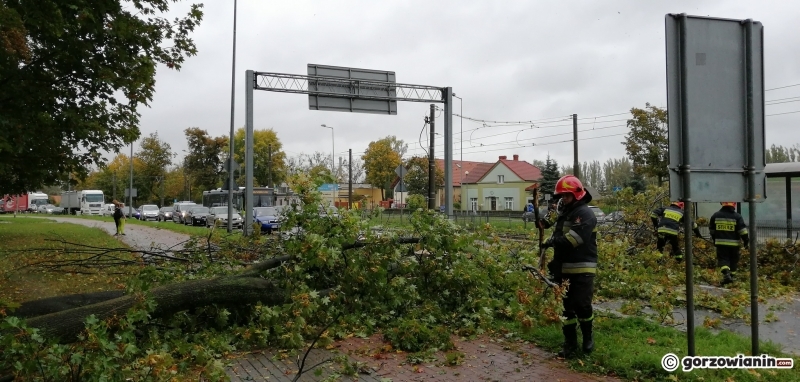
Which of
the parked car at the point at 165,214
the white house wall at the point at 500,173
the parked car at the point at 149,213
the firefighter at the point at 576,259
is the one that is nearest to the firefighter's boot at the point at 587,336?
the firefighter at the point at 576,259

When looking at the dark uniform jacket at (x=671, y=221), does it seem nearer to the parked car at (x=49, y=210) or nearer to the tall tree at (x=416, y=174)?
the tall tree at (x=416, y=174)

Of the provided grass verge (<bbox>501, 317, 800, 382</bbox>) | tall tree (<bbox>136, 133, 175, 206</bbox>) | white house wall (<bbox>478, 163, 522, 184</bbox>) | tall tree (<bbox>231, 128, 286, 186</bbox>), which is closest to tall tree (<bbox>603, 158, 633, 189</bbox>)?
white house wall (<bbox>478, 163, 522, 184</bbox>)

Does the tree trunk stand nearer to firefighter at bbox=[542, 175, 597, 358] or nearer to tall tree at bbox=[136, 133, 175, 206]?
firefighter at bbox=[542, 175, 597, 358]

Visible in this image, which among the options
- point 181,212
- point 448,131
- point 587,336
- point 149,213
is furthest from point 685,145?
point 149,213

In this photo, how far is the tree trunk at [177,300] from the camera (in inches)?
195

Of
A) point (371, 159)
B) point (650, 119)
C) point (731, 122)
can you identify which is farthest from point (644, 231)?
point (371, 159)

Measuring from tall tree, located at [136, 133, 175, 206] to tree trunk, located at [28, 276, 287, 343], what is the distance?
237ft

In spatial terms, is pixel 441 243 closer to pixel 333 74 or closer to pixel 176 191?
pixel 333 74

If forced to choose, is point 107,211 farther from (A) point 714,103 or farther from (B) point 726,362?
(A) point 714,103

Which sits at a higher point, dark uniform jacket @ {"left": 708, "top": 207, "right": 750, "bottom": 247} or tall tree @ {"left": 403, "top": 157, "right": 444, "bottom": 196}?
tall tree @ {"left": 403, "top": 157, "right": 444, "bottom": 196}

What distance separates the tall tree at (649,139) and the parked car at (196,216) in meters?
25.1

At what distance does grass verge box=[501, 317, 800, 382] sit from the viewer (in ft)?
15.7

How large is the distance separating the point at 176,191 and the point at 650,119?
63762 mm

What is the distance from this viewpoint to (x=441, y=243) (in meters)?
7.46
